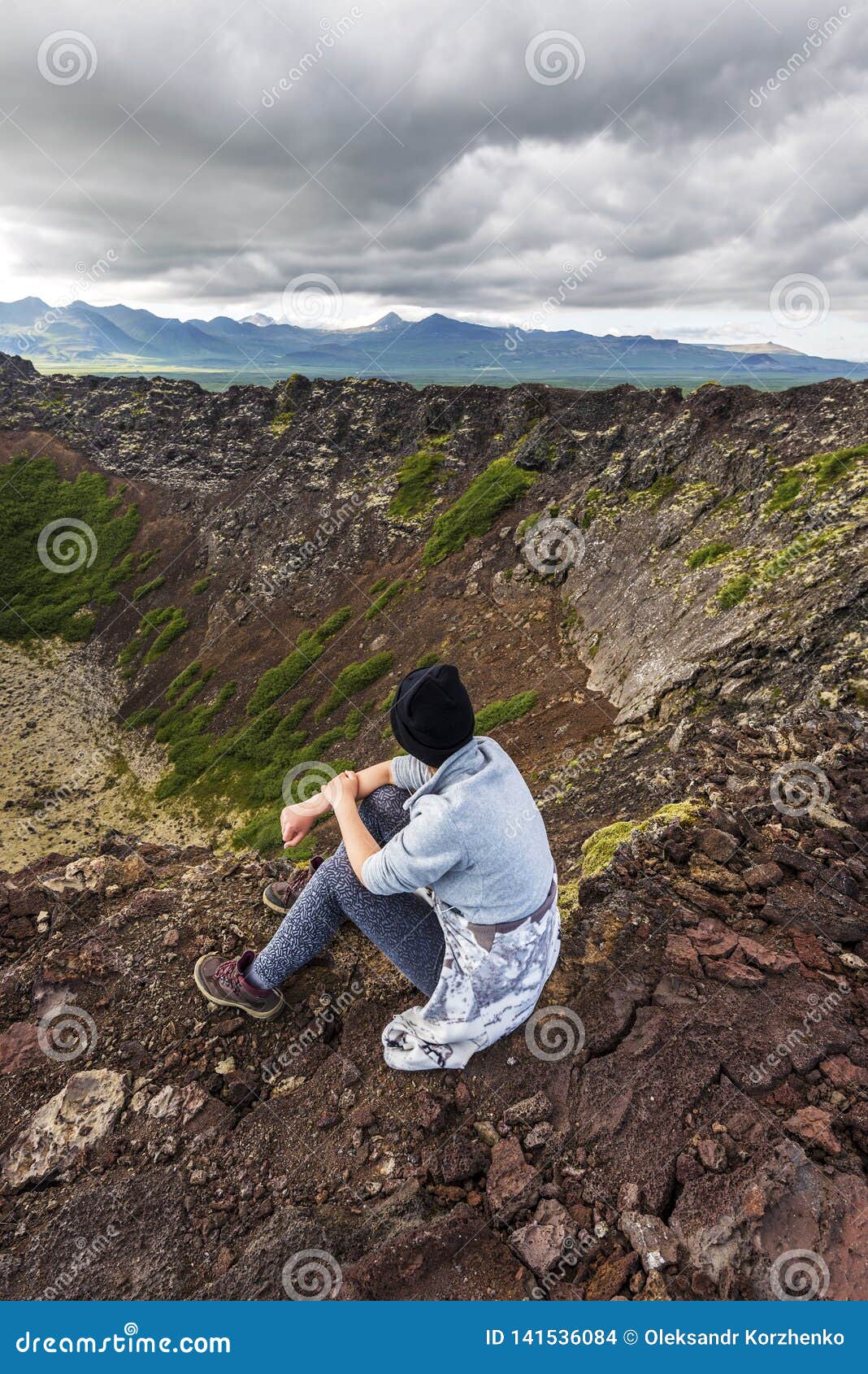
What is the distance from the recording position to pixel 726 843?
7.95 m

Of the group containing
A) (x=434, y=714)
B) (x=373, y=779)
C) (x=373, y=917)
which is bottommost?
(x=373, y=917)

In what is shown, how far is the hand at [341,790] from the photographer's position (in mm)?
5457

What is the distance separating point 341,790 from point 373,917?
1109 mm

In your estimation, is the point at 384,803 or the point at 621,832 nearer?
the point at 384,803

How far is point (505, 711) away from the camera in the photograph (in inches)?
985

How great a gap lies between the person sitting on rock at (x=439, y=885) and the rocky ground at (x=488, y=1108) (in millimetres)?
680

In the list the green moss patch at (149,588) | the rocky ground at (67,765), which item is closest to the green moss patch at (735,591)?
the rocky ground at (67,765)

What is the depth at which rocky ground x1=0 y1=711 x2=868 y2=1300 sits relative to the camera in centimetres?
441

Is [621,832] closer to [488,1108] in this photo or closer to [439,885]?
[488,1108]

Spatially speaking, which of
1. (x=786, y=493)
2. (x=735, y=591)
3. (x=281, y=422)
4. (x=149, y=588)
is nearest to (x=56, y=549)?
(x=149, y=588)

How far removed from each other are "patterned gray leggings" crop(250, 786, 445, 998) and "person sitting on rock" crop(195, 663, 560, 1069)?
1 cm

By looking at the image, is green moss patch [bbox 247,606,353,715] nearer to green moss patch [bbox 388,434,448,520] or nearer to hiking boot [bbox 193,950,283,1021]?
green moss patch [bbox 388,434,448,520]

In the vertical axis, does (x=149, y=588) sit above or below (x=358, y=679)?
above

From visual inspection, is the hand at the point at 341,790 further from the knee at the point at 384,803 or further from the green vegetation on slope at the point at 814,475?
the green vegetation on slope at the point at 814,475
